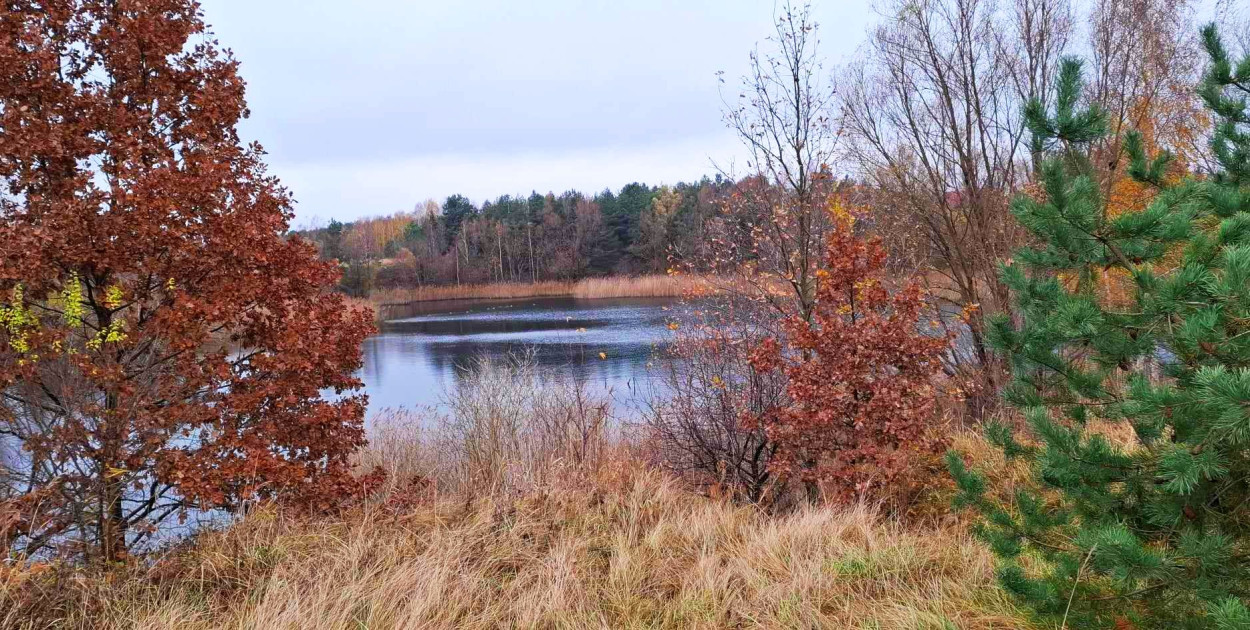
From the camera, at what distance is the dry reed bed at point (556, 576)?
349cm

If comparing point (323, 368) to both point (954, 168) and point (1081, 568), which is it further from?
point (954, 168)

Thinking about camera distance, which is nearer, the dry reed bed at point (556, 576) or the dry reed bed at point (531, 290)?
the dry reed bed at point (556, 576)

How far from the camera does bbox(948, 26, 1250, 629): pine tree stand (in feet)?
7.61

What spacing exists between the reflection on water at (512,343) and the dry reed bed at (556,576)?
5.29 m

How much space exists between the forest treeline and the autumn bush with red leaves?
144ft

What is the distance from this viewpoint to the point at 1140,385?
232 centimetres

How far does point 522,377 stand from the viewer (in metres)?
9.73

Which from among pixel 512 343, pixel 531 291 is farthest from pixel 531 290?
pixel 512 343

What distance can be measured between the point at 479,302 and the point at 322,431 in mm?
45559

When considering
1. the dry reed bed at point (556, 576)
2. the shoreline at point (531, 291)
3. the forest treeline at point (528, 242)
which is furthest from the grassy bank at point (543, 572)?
the forest treeline at point (528, 242)

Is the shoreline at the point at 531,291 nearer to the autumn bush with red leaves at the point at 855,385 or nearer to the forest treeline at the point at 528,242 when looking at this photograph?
the forest treeline at the point at 528,242

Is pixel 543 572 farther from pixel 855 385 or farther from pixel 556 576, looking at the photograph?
pixel 855 385

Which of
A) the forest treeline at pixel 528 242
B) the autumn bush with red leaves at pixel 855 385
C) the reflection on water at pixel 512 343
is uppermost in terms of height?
the forest treeline at pixel 528 242

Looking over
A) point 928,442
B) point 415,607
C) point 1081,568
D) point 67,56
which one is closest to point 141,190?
point 67,56
